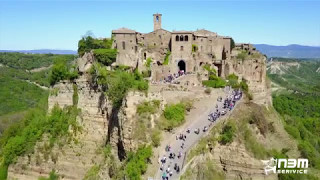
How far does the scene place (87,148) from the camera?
39438mm

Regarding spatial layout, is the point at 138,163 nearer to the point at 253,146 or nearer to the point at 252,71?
the point at 253,146

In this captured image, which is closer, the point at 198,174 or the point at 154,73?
the point at 198,174

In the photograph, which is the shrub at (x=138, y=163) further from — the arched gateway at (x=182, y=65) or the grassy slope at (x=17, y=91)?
the grassy slope at (x=17, y=91)

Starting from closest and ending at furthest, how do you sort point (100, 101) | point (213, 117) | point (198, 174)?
point (198, 174) < point (213, 117) < point (100, 101)

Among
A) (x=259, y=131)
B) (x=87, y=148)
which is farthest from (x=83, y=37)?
(x=259, y=131)

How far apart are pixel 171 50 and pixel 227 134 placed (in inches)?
685

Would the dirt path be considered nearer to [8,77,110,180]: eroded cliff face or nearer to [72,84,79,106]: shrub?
[8,77,110,180]: eroded cliff face

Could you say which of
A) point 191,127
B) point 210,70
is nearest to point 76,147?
point 191,127

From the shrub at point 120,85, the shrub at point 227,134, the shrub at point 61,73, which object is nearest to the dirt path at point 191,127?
the shrub at point 227,134

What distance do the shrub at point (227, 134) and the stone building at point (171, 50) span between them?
43.0ft

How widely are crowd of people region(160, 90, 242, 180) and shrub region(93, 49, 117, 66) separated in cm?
1499

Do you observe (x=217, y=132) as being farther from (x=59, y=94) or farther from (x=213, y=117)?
(x=59, y=94)

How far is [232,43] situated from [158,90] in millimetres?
19475

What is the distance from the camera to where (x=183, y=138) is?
102ft
